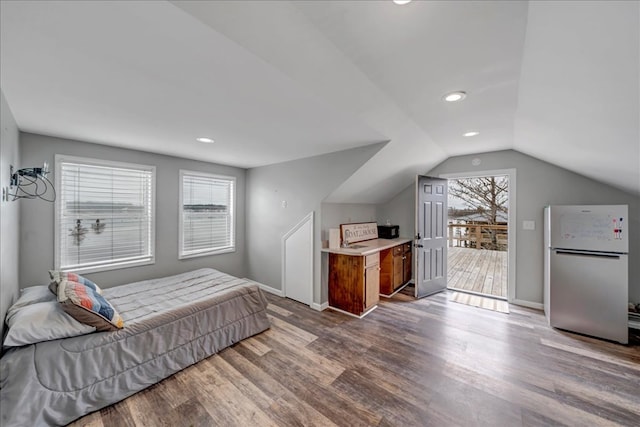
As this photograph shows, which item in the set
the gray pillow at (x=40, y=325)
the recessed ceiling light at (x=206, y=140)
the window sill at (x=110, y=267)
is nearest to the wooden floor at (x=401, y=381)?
the gray pillow at (x=40, y=325)

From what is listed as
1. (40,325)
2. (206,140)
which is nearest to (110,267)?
(40,325)

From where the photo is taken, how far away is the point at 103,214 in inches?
117

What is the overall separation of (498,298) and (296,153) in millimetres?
3873

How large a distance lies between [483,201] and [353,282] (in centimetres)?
653

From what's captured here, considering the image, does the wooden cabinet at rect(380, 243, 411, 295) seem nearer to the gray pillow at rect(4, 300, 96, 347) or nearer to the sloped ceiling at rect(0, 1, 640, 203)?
the sloped ceiling at rect(0, 1, 640, 203)

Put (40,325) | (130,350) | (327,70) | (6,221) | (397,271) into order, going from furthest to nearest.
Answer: (397,271) → (130,350) → (6,221) → (40,325) → (327,70)

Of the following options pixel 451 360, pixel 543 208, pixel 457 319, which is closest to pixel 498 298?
pixel 457 319

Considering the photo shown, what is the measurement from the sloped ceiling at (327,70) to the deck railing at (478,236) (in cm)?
517

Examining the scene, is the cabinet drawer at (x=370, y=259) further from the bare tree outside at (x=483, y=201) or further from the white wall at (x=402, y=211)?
the bare tree outside at (x=483, y=201)

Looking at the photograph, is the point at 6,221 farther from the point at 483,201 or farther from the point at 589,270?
the point at 483,201

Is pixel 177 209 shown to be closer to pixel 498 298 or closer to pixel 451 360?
pixel 451 360

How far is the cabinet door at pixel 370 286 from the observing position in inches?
128

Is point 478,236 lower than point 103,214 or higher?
lower

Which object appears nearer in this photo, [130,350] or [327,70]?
[327,70]
